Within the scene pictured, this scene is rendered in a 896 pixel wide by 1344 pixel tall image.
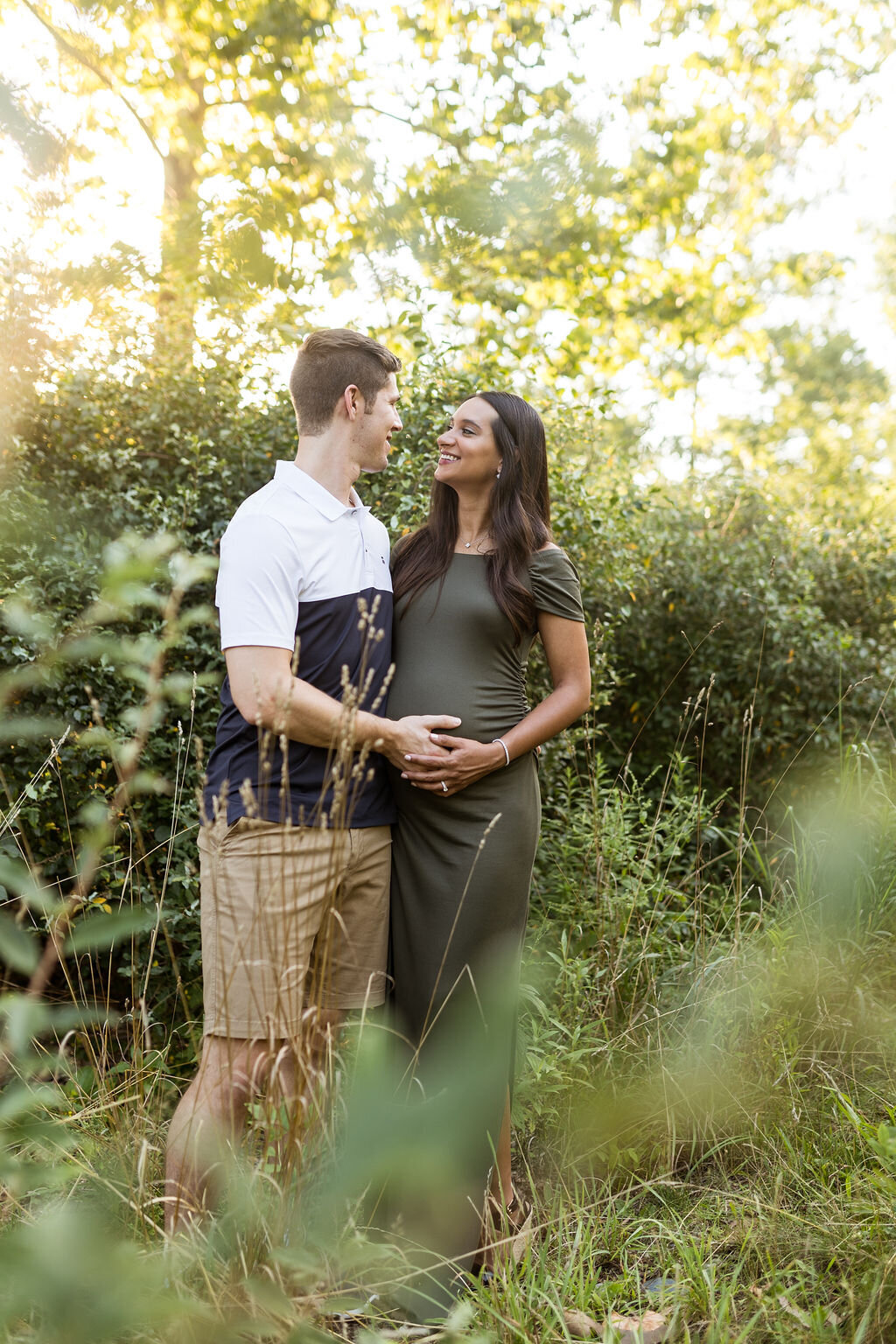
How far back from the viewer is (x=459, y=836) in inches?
104

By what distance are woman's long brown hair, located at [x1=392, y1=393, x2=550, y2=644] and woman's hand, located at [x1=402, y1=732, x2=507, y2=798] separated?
395 mm

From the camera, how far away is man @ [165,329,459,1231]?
2254 mm

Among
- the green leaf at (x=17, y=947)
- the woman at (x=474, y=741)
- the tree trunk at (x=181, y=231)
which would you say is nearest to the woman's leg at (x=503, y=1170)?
the woman at (x=474, y=741)

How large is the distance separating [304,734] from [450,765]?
1.34 ft

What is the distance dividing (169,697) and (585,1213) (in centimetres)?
226

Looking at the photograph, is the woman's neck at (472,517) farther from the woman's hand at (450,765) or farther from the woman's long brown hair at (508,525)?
the woman's hand at (450,765)

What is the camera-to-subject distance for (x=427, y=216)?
432 centimetres

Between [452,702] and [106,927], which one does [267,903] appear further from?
[106,927]

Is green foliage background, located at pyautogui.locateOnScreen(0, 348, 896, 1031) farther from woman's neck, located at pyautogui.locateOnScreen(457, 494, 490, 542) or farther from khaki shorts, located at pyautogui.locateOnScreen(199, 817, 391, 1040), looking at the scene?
woman's neck, located at pyautogui.locateOnScreen(457, 494, 490, 542)

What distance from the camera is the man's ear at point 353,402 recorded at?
2.67m

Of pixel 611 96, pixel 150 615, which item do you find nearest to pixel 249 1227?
pixel 150 615

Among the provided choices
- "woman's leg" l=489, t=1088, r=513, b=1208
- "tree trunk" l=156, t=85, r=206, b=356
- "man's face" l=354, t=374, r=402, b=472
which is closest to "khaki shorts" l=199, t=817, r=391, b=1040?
"woman's leg" l=489, t=1088, r=513, b=1208

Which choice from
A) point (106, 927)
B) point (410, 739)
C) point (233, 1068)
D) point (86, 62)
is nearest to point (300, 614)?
point (410, 739)

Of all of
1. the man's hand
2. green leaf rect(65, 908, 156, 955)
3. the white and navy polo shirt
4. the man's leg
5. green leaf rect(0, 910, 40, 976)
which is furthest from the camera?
the man's hand
